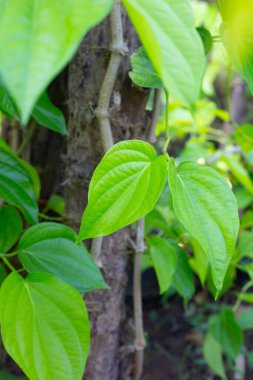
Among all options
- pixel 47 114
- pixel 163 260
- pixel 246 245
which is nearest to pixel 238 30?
pixel 47 114

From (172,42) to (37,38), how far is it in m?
0.09

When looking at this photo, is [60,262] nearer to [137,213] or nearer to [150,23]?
[137,213]

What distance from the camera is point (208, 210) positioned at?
451 mm

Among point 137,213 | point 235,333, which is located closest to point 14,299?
point 137,213

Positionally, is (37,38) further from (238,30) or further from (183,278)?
(183,278)

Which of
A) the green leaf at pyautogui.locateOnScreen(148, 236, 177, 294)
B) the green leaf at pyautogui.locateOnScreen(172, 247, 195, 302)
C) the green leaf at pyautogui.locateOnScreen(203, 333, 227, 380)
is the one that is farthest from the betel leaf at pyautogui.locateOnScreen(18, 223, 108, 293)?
the green leaf at pyautogui.locateOnScreen(203, 333, 227, 380)

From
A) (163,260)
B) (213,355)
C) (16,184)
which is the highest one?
(16,184)

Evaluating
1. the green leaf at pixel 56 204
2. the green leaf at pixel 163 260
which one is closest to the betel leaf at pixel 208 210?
the green leaf at pixel 163 260

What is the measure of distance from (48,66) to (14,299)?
34cm

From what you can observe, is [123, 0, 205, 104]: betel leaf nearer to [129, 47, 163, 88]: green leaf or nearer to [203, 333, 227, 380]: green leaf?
[129, 47, 163, 88]: green leaf

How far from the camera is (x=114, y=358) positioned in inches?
32.9

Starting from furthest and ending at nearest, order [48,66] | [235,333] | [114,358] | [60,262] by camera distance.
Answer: [235,333] < [114,358] < [60,262] < [48,66]

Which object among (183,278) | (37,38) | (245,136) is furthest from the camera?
(245,136)

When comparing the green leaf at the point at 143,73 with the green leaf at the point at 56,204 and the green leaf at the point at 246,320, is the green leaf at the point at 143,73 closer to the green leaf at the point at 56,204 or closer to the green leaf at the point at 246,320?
the green leaf at the point at 56,204
